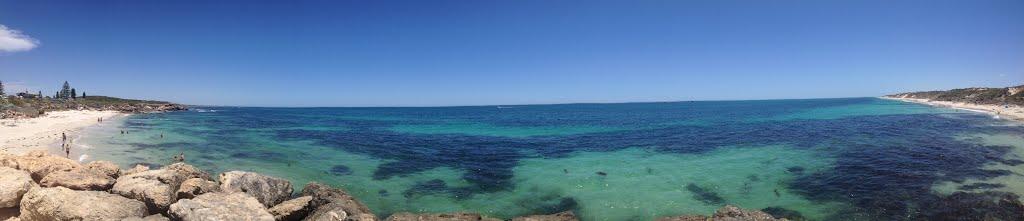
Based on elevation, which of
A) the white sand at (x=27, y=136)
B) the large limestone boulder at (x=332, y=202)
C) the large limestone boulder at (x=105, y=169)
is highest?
the large limestone boulder at (x=105, y=169)

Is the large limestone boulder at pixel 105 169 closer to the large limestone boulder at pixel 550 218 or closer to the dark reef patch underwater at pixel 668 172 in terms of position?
the dark reef patch underwater at pixel 668 172

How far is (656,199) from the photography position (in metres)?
18.1

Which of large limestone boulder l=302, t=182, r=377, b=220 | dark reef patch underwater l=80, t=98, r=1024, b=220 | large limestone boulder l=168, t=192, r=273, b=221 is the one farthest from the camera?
dark reef patch underwater l=80, t=98, r=1024, b=220

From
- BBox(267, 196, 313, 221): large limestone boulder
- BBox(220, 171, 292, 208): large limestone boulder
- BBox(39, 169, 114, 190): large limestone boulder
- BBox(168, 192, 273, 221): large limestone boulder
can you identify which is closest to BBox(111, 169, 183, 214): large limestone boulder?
BBox(39, 169, 114, 190): large limestone boulder

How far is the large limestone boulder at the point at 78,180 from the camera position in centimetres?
1341

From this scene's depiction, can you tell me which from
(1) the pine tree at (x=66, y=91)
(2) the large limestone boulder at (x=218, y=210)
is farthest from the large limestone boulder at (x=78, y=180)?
(1) the pine tree at (x=66, y=91)

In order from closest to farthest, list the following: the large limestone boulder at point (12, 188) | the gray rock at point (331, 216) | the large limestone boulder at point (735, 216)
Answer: the large limestone boulder at point (12, 188), the gray rock at point (331, 216), the large limestone boulder at point (735, 216)

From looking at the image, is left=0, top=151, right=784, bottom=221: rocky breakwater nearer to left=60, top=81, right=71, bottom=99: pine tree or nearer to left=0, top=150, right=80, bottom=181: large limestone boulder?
left=0, top=150, right=80, bottom=181: large limestone boulder

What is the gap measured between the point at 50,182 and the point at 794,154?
34.9m

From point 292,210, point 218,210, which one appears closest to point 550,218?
point 292,210

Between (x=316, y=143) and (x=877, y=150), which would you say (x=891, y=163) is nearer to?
(x=877, y=150)

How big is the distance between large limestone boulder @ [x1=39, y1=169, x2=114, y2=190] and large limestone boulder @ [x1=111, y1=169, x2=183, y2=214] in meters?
0.46

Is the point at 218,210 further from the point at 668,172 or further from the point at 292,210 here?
the point at 668,172

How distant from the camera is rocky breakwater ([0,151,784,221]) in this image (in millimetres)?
10906
